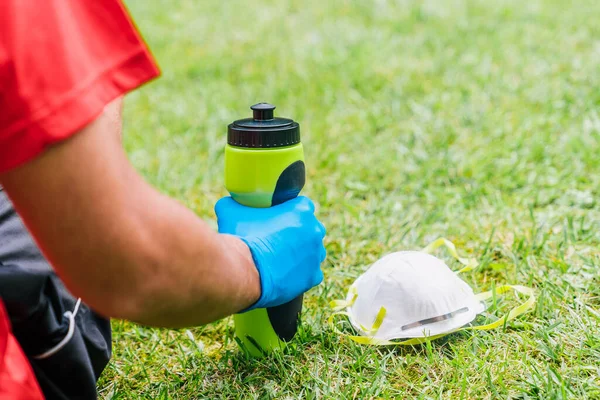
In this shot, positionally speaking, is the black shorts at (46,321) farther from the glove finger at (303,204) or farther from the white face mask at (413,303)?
the white face mask at (413,303)

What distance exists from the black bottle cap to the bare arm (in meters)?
0.38

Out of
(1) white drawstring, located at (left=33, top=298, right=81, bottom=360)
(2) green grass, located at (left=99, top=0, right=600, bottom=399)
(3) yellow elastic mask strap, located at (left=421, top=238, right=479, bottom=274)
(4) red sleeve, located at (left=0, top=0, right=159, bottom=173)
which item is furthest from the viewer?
(3) yellow elastic mask strap, located at (left=421, top=238, right=479, bottom=274)

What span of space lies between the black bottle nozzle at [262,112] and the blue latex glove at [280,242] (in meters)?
0.18

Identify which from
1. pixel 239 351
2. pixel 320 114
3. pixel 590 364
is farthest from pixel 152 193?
pixel 320 114

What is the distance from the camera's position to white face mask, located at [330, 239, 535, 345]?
5.12 ft

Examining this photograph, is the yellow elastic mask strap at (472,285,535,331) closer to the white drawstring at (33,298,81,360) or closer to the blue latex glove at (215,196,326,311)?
the blue latex glove at (215,196,326,311)

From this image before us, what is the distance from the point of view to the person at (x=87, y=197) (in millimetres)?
842

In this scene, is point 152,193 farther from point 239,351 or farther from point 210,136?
point 210,136

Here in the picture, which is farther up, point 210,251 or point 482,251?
point 210,251

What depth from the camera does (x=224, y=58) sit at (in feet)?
13.5

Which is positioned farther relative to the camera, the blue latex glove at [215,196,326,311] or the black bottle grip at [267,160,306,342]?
the black bottle grip at [267,160,306,342]

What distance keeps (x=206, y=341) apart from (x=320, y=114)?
5.47 ft

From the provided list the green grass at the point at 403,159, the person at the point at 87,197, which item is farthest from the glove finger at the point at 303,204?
the green grass at the point at 403,159

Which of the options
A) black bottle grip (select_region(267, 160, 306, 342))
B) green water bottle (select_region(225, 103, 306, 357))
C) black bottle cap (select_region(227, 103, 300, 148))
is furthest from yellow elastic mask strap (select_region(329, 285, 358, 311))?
black bottle cap (select_region(227, 103, 300, 148))
